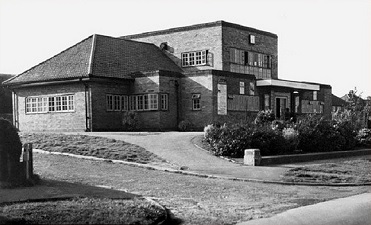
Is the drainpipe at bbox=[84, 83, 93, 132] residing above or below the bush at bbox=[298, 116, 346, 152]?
above

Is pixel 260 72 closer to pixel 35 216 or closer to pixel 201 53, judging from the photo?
pixel 201 53

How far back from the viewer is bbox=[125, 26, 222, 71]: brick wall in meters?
36.3

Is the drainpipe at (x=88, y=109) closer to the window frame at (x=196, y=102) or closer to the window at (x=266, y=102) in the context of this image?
the window frame at (x=196, y=102)

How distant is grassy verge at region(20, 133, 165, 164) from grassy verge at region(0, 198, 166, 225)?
8086 millimetres

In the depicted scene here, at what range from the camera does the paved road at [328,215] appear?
8328 mm

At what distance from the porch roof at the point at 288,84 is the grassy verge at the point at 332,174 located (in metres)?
17.8

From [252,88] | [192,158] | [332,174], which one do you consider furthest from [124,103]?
[332,174]

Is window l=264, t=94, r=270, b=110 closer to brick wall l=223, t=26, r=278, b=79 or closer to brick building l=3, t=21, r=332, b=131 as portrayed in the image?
brick building l=3, t=21, r=332, b=131

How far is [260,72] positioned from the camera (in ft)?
133

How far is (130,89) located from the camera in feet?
102

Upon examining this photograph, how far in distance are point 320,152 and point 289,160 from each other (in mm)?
3175

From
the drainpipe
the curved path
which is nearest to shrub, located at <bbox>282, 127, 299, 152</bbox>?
the curved path

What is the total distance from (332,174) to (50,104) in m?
20.5

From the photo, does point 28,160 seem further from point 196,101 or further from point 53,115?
point 196,101
